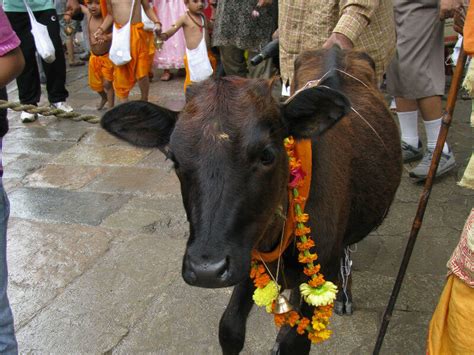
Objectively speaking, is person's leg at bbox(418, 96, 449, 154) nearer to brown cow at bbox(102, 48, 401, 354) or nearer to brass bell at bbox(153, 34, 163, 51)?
brown cow at bbox(102, 48, 401, 354)

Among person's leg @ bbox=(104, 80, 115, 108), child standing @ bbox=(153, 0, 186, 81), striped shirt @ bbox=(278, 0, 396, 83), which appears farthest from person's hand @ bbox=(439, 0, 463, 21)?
child standing @ bbox=(153, 0, 186, 81)

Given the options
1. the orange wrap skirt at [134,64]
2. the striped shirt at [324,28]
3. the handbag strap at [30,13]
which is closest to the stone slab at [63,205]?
the striped shirt at [324,28]

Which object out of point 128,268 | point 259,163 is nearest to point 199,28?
point 128,268

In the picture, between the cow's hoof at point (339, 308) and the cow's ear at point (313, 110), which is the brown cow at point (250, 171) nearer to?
the cow's ear at point (313, 110)

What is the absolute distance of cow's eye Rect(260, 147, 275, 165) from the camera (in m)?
2.10

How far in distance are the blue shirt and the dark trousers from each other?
0.20 feet

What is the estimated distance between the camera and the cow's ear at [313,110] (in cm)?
220

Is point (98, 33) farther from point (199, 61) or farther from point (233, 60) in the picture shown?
point (233, 60)

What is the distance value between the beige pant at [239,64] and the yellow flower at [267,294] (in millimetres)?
4061

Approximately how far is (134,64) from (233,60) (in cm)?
150

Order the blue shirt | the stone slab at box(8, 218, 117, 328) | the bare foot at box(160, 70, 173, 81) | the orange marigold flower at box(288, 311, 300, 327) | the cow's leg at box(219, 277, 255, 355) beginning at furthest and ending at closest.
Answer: the bare foot at box(160, 70, 173, 81), the blue shirt, the stone slab at box(8, 218, 117, 328), the cow's leg at box(219, 277, 255, 355), the orange marigold flower at box(288, 311, 300, 327)

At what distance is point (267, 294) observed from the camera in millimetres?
2482

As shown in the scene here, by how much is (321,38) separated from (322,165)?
1.61 m

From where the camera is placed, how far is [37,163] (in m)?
6.24
